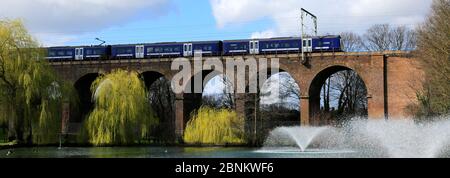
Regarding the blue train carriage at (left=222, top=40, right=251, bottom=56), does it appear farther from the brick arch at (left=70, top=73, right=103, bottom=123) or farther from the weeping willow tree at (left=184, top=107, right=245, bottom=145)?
the weeping willow tree at (left=184, top=107, right=245, bottom=145)

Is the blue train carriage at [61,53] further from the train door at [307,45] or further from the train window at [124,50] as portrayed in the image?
the train door at [307,45]

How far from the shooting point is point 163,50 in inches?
1666

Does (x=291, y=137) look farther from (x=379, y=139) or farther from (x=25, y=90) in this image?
(x=25, y=90)

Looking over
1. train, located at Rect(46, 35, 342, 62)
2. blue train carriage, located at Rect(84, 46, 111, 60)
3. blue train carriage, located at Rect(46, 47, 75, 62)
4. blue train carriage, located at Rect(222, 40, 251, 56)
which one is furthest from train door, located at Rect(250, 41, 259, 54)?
blue train carriage, located at Rect(46, 47, 75, 62)

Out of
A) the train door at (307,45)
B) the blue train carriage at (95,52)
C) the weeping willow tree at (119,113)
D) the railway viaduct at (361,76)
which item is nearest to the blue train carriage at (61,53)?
the blue train carriage at (95,52)

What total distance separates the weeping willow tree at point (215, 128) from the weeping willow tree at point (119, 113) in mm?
2426

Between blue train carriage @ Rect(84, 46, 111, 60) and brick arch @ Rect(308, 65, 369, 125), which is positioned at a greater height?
blue train carriage @ Rect(84, 46, 111, 60)

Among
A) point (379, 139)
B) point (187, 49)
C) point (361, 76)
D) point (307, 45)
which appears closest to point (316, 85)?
point (307, 45)

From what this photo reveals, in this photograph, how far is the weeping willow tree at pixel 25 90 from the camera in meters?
27.1

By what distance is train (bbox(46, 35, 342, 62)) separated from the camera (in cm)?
3853

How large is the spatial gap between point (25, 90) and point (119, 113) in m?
4.69
